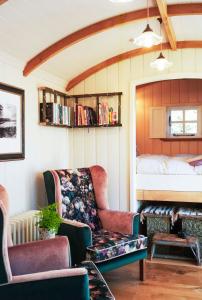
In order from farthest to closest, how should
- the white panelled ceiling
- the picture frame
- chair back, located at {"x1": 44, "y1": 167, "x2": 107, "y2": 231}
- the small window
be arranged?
1. the small window
2. chair back, located at {"x1": 44, "y1": 167, "x2": 107, "y2": 231}
3. the picture frame
4. the white panelled ceiling

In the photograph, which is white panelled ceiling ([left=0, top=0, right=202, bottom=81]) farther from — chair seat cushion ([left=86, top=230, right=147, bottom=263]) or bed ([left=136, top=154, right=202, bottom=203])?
chair seat cushion ([left=86, top=230, right=147, bottom=263])

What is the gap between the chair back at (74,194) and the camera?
11.6 ft

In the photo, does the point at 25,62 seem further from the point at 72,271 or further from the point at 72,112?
the point at 72,271

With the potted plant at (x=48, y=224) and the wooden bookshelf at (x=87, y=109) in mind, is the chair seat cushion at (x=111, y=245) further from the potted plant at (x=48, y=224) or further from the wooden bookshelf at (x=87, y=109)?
the wooden bookshelf at (x=87, y=109)

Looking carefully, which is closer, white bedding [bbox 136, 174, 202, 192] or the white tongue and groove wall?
the white tongue and groove wall

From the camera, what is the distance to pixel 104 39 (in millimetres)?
3742

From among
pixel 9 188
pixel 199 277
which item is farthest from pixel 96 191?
pixel 199 277

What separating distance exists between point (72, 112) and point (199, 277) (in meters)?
2.71

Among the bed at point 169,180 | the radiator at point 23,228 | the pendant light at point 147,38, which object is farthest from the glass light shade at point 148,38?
the bed at point 169,180

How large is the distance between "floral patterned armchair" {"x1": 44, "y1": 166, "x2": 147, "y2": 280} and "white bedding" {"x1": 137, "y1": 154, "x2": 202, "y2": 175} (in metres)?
0.79

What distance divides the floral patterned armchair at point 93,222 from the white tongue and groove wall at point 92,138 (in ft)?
1.29

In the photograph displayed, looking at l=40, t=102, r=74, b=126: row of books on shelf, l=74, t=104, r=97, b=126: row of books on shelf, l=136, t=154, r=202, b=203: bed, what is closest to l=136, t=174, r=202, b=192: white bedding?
l=136, t=154, r=202, b=203: bed

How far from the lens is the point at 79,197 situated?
12.3ft

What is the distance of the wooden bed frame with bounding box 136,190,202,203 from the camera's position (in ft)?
14.1
